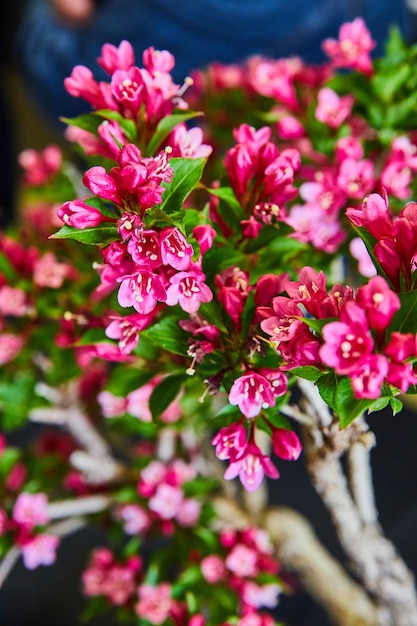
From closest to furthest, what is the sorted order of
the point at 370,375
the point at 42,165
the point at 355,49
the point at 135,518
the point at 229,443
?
the point at 370,375 < the point at 229,443 < the point at 355,49 < the point at 135,518 < the point at 42,165

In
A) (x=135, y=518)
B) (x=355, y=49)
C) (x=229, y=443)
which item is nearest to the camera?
(x=229, y=443)

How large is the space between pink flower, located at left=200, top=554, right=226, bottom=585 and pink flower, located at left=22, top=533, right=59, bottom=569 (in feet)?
0.61

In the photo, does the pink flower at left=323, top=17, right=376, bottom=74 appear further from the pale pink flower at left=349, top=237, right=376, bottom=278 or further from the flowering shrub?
the pale pink flower at left=349, top=237, right=376, bottom=278

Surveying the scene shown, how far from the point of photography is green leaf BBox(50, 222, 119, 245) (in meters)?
0.46

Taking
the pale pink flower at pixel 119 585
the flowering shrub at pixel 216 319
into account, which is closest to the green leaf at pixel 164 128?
the flowering shrub at pixel 216 319

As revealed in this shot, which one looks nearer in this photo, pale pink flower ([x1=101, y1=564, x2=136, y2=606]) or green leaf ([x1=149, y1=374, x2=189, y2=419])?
green leaf ([x1=149, y1=374, x2=189, y2=419])

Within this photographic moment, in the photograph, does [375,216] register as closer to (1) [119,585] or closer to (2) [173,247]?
(2) [173,247]

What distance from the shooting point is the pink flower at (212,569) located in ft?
2.60

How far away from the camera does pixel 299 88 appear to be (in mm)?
867

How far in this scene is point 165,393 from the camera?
0.58 m

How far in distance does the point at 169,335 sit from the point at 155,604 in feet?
1.32

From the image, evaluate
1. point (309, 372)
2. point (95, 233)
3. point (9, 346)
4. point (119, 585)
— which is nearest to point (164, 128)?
point (95, 233)

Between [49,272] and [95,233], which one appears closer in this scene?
[95,233]

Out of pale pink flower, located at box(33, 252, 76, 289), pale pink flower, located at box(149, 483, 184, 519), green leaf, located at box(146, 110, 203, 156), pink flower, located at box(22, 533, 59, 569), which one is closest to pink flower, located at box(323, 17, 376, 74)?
green leaf, located at box(146, 110, 203, 156)
